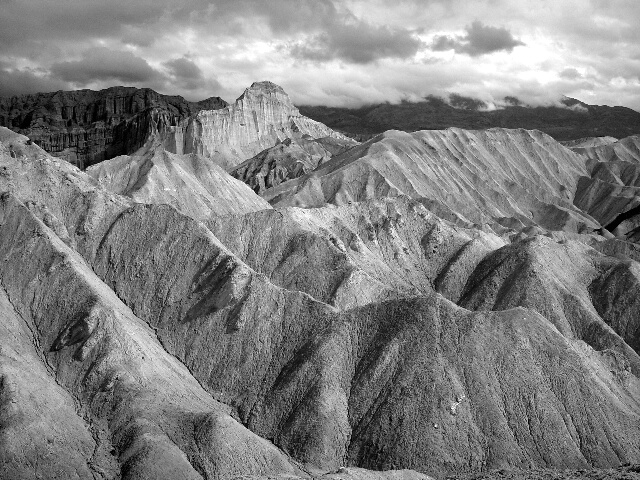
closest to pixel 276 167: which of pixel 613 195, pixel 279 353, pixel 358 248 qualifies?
pixel 613 195

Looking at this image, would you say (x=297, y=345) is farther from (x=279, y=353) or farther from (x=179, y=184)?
(x=179, y=184)

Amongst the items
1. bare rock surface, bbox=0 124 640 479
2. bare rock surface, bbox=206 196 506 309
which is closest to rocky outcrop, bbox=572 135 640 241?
bare rock surface, bbox=206 196 506 309

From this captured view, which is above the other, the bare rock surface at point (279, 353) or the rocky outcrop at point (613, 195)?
the bare rock surface at point (279, 353)

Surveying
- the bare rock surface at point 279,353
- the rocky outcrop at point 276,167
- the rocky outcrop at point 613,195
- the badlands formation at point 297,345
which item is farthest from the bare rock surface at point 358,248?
the rocky outcrop at point 276,167

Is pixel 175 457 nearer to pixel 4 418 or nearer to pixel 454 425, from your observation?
pixel 4 418

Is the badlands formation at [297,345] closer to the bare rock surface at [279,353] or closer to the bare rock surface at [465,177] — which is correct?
the bare rock surface at [279,353]

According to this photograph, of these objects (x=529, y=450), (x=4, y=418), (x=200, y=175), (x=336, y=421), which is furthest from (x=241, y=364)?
(x=200, y=175)
